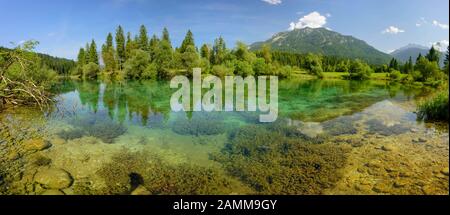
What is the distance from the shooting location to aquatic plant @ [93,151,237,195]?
282 inches

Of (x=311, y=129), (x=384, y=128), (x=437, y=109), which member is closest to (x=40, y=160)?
(x=311, y=129)

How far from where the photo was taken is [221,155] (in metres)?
9.74

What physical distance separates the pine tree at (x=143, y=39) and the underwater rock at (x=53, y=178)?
6377 centimetres

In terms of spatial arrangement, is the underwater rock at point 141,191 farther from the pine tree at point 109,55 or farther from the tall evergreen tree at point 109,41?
the tall evergreen tree at point 109,41

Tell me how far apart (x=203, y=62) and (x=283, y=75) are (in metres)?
23.7

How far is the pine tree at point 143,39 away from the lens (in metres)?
68.1

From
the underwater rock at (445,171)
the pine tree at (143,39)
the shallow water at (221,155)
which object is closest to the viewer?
the shallow water at (221,155)

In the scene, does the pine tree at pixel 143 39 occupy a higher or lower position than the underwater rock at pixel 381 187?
higher

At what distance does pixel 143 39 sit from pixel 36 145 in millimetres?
61801

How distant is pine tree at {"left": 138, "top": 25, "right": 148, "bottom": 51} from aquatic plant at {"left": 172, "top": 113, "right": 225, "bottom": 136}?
55.7 metres

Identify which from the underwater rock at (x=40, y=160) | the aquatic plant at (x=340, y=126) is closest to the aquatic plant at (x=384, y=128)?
the aquatic plant at (x=340, y=126)

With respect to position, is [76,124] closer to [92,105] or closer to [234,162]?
[92,105]

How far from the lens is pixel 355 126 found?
1438 centimetres

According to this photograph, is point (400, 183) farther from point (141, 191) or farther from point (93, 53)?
point (93, 53)
